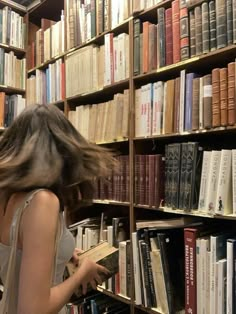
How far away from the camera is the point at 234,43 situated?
142 centimetres

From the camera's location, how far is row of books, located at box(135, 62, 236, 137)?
4.72 feet

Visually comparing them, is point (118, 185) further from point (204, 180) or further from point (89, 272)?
point (89, 272)

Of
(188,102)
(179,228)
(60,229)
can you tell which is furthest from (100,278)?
(188,102)

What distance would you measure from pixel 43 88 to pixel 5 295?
188 centimetres

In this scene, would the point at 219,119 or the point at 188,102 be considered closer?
the point at 219,119

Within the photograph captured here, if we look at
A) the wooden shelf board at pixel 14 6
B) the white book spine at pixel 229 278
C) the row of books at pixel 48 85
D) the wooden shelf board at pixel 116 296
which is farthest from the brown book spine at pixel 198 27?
the wooden shelf board at pixel 14 6

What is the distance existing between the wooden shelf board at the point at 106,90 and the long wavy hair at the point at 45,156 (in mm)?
896

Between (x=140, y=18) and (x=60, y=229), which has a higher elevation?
(x=140, y=18)

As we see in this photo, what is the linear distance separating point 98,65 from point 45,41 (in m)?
0.72

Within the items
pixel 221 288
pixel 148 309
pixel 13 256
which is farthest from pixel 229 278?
pixel 13 256

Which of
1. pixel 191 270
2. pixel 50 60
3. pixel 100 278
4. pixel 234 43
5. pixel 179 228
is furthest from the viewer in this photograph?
pixel 50 60

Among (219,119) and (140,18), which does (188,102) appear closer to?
(219,119)

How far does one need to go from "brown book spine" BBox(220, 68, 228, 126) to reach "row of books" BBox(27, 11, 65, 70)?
1332 mm

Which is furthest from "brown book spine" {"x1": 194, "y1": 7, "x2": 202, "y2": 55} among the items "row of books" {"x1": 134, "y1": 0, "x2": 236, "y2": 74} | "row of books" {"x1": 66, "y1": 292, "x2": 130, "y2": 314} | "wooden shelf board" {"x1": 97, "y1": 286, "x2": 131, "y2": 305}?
"row of books" {"x1": 66, "y1": 292, "x2": 130, "y2": 314}
